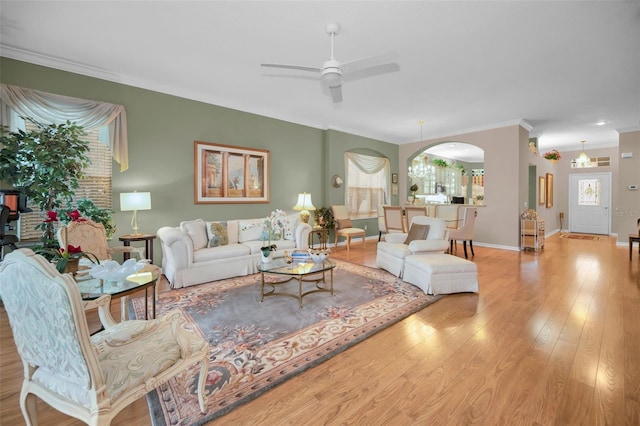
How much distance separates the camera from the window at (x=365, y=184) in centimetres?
769

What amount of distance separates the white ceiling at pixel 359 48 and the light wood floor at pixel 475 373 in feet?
9.59

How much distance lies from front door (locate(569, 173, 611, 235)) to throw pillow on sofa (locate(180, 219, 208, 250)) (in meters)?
11.5

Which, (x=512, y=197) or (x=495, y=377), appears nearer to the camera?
(x=495, y=377)

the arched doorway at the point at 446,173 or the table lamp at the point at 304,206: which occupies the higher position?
the arched doorway at the point at 446,173

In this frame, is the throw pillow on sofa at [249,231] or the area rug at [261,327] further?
the throw pillow on sofa at [249,231]

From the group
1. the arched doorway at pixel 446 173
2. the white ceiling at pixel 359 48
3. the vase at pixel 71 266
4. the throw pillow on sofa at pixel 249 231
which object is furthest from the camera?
the arched doorway at pixel 446 173

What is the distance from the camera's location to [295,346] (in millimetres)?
2357

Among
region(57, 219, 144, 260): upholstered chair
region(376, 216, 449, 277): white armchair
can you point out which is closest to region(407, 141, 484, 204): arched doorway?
region(376, 216, 449, 277): white armchair

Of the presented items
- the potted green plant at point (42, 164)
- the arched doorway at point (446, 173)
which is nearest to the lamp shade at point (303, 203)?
the potted green plant at point (42, 164)

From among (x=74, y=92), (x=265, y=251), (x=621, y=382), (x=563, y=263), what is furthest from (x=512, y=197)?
(x=74, y=92)

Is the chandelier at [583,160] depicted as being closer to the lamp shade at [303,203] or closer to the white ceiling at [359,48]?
the white ceiling at [359,48]

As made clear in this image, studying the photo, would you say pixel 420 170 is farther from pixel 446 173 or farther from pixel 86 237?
pixel 86 237

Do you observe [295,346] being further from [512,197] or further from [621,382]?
[512,197]

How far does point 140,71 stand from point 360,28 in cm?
315
